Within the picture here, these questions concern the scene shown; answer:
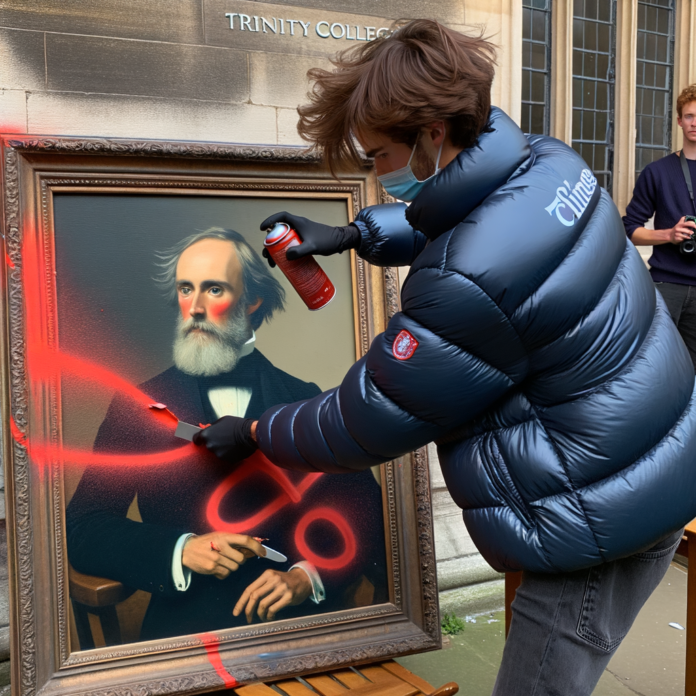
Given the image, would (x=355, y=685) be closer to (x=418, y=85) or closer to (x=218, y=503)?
(x=218, y=503)

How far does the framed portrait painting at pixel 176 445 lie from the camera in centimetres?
203

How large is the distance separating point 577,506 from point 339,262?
4.16 feet

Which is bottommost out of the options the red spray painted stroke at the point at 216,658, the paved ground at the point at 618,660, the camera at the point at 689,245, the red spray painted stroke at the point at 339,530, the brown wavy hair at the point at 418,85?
the paved ground at the point at 618,660

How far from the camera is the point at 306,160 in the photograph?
235 cm

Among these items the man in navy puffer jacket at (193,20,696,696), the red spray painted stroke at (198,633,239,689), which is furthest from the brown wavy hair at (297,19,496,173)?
the red spray painted stroke at (198,633,239,689)

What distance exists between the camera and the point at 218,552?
86.3 inches

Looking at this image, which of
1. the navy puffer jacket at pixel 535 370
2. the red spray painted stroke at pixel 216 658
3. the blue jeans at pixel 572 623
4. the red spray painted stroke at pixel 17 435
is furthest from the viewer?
the red spray painted stroke at pixel 216 658

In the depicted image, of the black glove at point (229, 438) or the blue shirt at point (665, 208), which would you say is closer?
the black glove at point (229, 438)

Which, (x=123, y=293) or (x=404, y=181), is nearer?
(x=404, y=181)

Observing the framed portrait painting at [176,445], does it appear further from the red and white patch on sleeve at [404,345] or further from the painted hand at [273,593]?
the red and white patch on sleeve at [404,345]

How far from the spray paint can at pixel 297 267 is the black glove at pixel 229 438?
41 cm

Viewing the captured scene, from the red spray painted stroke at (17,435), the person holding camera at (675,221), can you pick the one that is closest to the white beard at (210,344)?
the red spray painted stroke at (17,435)

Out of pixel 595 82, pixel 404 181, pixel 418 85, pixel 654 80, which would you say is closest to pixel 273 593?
pixel 404 181

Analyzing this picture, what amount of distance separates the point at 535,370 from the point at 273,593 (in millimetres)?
1232
